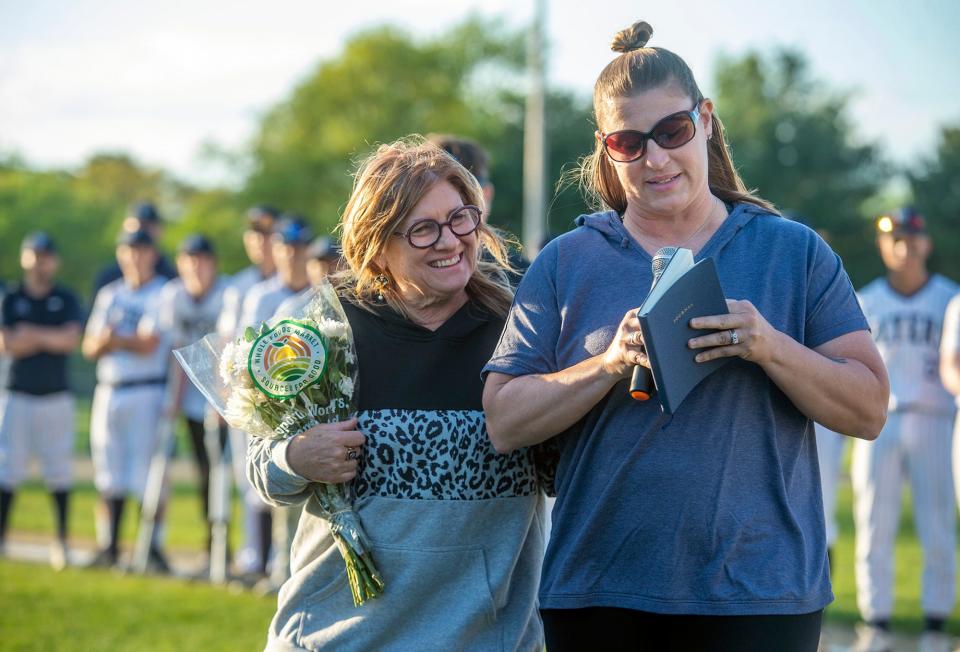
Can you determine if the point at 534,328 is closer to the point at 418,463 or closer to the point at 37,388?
the point at 418,463

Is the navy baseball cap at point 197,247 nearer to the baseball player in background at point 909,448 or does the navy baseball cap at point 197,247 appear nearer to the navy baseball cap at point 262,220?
the navy baseball cap at point 262,220

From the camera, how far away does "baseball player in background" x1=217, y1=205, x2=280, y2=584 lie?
887 cm

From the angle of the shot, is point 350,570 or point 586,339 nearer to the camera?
point 586,339

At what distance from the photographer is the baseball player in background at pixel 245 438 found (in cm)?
887

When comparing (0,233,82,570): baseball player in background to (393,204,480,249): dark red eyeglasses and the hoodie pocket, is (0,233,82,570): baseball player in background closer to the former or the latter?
the hoodie pocket

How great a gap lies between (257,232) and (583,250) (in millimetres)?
7336

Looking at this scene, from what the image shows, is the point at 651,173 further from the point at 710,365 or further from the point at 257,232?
the point at 257,232

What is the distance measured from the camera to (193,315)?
9742 mm

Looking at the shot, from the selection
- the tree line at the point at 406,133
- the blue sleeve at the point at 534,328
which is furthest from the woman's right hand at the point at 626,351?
the tree line at the point at 406,133

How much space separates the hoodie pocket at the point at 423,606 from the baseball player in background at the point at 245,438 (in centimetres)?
540

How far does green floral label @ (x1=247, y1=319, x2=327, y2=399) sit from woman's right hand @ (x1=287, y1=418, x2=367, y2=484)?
0.15m

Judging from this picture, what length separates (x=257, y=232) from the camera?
981 centimetres

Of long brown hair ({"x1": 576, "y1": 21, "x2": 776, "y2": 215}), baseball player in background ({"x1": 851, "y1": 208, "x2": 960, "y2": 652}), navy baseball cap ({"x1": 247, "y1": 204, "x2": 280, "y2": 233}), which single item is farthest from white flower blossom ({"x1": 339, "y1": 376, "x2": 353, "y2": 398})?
navy baseball cap ({"x1": 247, "y1": 204, "x2": 280, "y2": 233})

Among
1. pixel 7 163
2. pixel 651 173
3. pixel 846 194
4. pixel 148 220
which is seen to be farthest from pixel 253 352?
pixel 7 163
